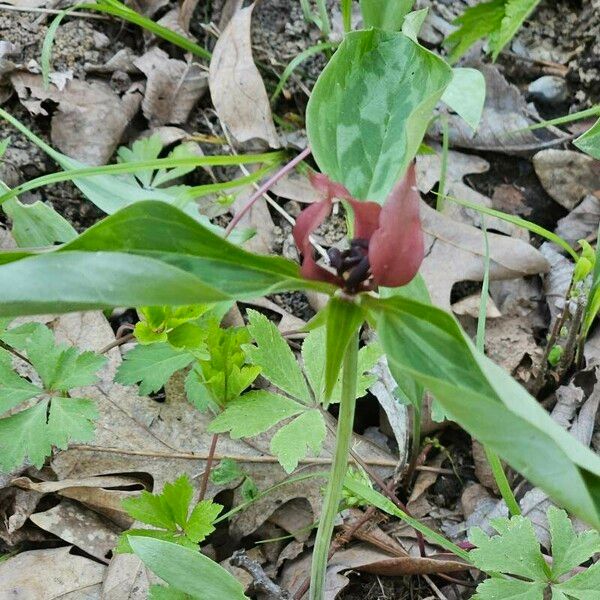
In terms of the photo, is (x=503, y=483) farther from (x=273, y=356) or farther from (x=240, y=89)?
(x=240, y=89)

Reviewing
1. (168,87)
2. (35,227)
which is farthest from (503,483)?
(168,87)

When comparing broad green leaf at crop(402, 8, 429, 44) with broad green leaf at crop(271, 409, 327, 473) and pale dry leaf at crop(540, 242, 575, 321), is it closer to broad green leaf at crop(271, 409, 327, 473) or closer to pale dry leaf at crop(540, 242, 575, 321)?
broad green leaf at crop(271, 409, 327, 473)

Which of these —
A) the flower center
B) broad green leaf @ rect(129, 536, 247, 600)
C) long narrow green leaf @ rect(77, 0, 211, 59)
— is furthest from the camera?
long narrow green leaf @ rect(77, 0, 211, 59)

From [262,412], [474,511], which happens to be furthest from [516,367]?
[262,412]

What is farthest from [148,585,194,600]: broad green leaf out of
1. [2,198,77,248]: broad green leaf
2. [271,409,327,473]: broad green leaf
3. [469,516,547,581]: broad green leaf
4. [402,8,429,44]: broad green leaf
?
[402,8,429,44]: broad green leaf

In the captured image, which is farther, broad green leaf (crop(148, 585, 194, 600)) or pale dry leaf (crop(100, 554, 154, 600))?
pale dry leaf (crop(100, 554, 154, 600))

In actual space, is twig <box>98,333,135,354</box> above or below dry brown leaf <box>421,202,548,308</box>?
below
